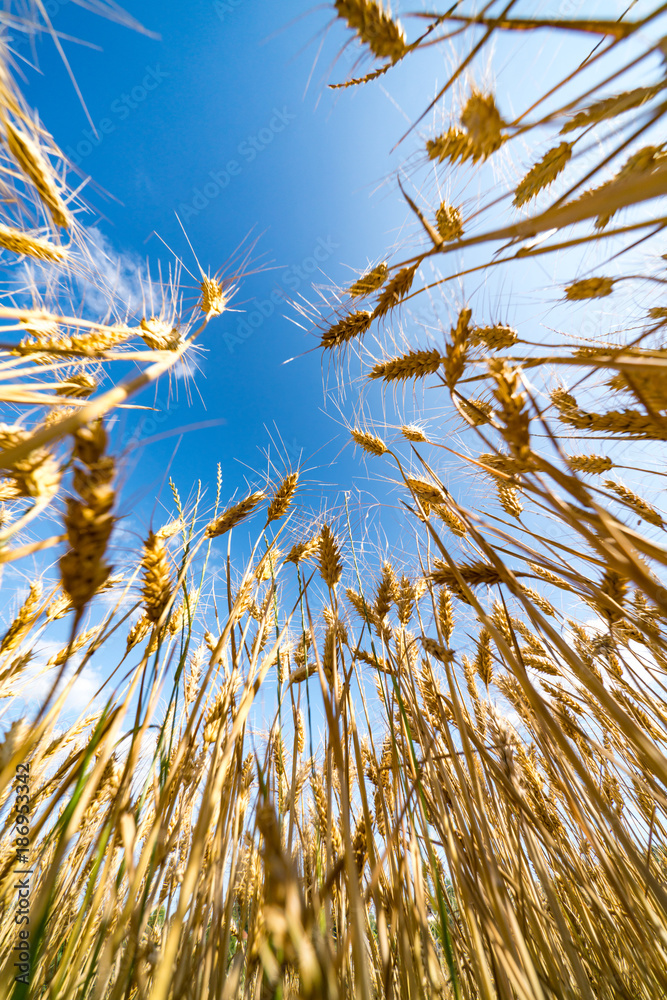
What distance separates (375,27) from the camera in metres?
1.20

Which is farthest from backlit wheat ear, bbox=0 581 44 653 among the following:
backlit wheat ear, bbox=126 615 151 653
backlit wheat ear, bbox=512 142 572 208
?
backlit wheat ear, bbox=512 142 572 208

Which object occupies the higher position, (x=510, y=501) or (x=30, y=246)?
(x=30, y=246)

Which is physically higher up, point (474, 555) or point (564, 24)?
point (564, 24)

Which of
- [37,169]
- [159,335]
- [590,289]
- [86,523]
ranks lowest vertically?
[86,523]

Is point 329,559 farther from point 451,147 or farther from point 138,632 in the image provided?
point 451,147

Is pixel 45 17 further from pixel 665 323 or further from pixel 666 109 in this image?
pixel 665 323

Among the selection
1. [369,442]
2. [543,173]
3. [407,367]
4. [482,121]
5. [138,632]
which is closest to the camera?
[482,121]

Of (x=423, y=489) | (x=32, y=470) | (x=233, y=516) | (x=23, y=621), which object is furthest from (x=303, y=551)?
(x=23, y=621)

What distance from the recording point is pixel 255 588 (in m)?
1.60

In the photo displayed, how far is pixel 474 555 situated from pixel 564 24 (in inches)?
66.7

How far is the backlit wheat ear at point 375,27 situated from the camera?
120 cm

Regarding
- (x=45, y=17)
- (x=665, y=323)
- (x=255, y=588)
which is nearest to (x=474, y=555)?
(x=255, y=588)

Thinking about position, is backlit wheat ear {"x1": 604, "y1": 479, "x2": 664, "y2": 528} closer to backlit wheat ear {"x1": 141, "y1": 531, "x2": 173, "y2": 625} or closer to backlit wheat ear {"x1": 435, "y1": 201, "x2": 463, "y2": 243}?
backlit wheat ear {"x1": 435, "y1": 201, "x2": 463, "y2": 243}

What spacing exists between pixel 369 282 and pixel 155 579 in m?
1.71
